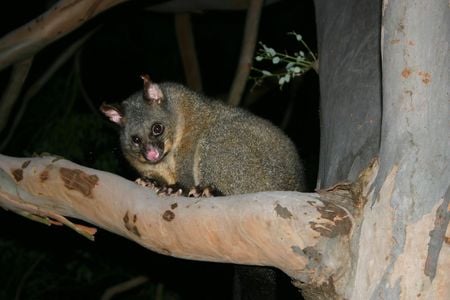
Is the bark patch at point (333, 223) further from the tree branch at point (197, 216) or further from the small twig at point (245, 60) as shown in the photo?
the small twig at point (245, 60)

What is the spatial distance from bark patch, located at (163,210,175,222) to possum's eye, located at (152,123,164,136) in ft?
5.98

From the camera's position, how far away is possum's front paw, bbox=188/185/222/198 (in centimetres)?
393

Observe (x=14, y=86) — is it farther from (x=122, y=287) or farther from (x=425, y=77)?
(x=425, y=77)

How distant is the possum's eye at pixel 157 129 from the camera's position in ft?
15.9

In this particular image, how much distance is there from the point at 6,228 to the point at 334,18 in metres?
5.59

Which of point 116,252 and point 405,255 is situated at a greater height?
point 405,255

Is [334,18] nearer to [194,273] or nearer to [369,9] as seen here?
[369,9]

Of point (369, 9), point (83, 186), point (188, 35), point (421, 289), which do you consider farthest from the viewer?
point (188, 35)

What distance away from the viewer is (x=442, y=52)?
2.64 m

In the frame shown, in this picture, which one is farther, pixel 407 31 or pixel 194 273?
pixel 194 273

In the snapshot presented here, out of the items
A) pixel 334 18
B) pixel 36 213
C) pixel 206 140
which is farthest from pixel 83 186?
pixel 334 18

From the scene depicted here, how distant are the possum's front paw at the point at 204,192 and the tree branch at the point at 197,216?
28.0 inches

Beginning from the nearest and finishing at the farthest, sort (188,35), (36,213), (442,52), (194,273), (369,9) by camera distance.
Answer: (442,52) < (36,213) < (369,9) < (194,273) < (188,35)

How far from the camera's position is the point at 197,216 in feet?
9.69
